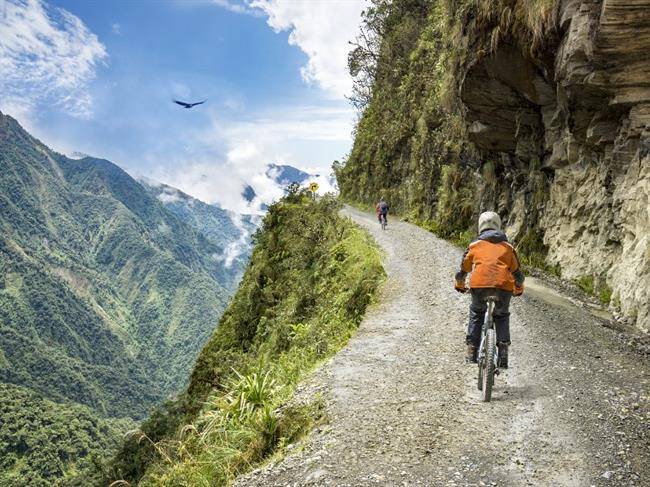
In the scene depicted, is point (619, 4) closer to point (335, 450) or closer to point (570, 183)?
point (570, 183)

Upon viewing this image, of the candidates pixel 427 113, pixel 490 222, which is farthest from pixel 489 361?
pixel 427 113

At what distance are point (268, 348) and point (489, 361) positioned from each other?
1215 centimetres

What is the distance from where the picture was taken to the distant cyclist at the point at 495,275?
716 centimetres

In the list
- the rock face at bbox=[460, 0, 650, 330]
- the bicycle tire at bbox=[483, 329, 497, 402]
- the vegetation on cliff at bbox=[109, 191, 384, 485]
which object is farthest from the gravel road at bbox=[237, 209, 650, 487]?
the rock face at bbox=[460, 0, 650, 330]

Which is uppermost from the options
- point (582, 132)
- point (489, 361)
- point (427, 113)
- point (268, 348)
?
point (427, 113)

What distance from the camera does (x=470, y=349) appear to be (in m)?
7.74

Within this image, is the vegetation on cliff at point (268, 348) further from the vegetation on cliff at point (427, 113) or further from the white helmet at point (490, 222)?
the vegetation on cliff at point (427, 113)

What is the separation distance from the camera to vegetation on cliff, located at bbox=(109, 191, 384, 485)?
7.03m

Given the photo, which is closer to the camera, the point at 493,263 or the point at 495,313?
the point at 493,263

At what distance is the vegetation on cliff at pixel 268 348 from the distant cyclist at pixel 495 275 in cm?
284

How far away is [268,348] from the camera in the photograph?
1822 centimetres

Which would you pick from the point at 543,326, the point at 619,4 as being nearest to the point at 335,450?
the point at 543,326

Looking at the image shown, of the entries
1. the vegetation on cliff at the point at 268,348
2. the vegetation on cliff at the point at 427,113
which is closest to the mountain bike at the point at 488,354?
the vegetation on cliff at the point at 268,348

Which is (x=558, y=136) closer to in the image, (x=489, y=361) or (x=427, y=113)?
(x=489, y=361)
